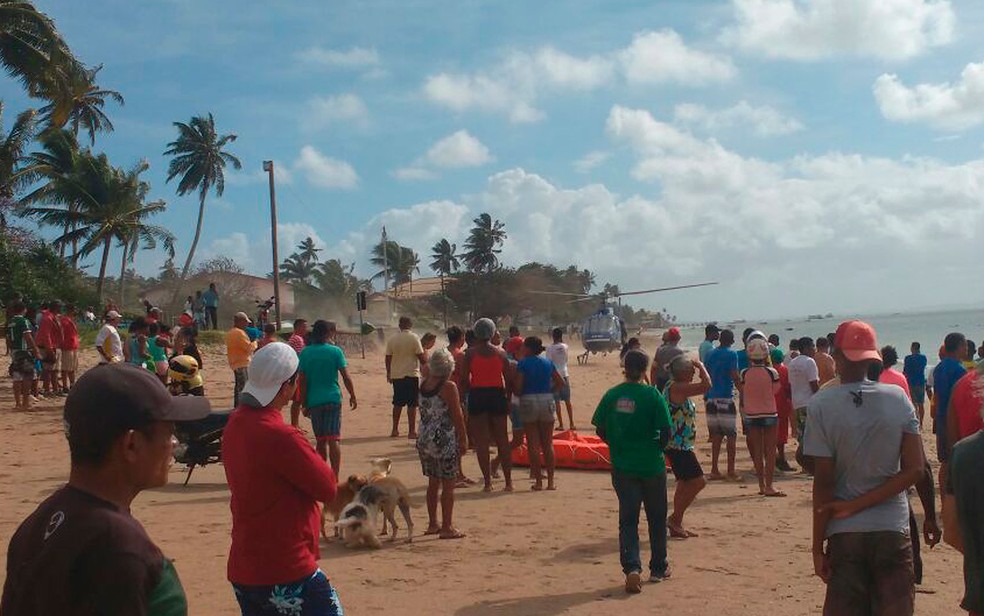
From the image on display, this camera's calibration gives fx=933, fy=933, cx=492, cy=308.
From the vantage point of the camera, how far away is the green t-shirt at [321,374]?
9.52 metres

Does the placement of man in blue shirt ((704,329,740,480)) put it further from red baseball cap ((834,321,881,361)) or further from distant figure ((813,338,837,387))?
red baseball cap ((834,321,881,361))

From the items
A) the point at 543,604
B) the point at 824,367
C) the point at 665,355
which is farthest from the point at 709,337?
the point at 543,604

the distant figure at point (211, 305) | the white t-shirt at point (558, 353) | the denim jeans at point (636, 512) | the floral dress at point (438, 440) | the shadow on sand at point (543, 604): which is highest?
the distant figure at point (211, 305)

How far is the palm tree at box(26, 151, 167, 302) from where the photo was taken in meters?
38.5

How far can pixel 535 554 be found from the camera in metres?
7.82

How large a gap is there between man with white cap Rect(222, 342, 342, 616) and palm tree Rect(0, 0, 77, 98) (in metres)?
21.0

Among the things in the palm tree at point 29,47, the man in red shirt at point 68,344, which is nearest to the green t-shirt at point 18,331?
the man in red shirt at point 68,344

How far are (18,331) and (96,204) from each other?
81.0 feet

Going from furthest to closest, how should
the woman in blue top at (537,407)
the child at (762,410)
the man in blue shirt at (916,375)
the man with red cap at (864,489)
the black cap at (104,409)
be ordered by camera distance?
the man in blue shirt at (916,375) < the woman in blue top at (537,407) < the child at (762,410) < the man with red cap at (864,489) < the black cap at (104,409)

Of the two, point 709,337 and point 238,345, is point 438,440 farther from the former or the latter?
point 709,337

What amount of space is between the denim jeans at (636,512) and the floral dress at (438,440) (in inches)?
72.7

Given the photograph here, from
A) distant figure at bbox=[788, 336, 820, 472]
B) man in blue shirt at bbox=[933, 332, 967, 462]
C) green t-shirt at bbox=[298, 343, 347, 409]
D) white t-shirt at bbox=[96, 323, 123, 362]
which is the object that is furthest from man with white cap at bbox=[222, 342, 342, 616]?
white t-shirt at bbox=[96, 323, 123, 362]

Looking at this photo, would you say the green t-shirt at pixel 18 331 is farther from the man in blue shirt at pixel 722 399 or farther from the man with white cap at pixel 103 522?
the man with white cap at pixel 103 522

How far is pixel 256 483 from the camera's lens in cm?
403
